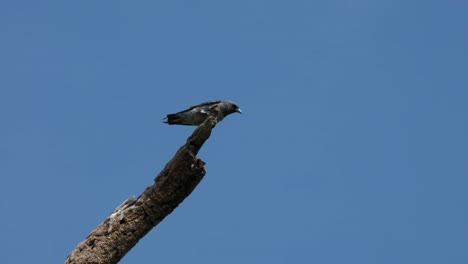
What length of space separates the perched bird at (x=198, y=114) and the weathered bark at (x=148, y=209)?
278 centimetres

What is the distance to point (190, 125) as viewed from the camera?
13.8 metres

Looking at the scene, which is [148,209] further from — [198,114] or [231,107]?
[231,107]

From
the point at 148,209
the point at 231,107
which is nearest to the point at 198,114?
the point at 231,107

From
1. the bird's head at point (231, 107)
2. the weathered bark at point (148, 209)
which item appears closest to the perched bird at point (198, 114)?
the bird's head at point (231, 107)

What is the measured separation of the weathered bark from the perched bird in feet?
9.13

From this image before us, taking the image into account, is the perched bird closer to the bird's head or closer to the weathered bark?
the bird's head

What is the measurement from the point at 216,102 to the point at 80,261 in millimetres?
4607

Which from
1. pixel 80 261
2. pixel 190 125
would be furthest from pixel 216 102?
pixel 80 261

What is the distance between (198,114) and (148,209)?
341 cm

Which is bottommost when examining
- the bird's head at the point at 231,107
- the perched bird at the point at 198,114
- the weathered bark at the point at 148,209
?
the weathered bark at the point at 148,209

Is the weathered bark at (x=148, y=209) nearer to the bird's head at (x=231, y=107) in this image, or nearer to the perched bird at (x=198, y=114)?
the perched bird at (x=198, y=114)

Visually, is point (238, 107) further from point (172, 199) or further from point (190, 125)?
point (172, 199)

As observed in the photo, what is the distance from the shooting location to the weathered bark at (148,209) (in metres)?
9.99

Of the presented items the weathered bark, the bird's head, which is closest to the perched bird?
the bird's head
